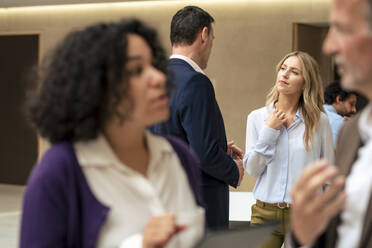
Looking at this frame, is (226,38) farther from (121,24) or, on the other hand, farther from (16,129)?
(121,24)

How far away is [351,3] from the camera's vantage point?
4.42 feet

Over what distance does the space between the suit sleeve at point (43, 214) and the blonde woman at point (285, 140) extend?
253 centimetres

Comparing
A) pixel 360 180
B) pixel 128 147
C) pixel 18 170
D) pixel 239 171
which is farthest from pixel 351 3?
pixel 18 170

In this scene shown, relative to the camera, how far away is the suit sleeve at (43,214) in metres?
1.51

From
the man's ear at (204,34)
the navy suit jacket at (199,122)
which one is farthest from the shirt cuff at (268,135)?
the man's ear at (204,34)

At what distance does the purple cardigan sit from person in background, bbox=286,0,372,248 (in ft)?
1.68

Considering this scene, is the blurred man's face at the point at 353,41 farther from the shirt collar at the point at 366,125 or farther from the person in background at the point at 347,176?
the shirt collar at the point at 366,125

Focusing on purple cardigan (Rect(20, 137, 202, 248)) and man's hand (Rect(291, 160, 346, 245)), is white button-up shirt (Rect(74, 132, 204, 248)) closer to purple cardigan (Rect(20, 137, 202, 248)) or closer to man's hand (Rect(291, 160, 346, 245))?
purple cardigan (Rect(20, 137, 202, 248))

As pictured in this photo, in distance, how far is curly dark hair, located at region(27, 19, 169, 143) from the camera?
1574mm

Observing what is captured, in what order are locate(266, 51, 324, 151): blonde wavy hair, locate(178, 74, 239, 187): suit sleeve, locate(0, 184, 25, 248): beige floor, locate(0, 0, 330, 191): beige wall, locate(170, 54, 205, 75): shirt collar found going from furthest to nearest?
locate(0, 0, 330, 191): beige wall, locate(0, 184, 25, 248): beige floor, locate(266, 51, 324, 151): blonde wavy hair, locate(170, 54, 205, 75): shirt collar, locate(178, 74, 239, 187): suit sleeve

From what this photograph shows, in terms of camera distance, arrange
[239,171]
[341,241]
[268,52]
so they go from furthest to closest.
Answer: [268,52]
[239,171]
[341,241]

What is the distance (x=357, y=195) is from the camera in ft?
4.68

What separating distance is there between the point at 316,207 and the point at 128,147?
58cm

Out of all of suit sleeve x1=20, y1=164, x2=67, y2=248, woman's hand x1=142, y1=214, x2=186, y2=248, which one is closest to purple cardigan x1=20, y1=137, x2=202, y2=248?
suit sleeve x1=20, y1=164, x2=67, y2=248
